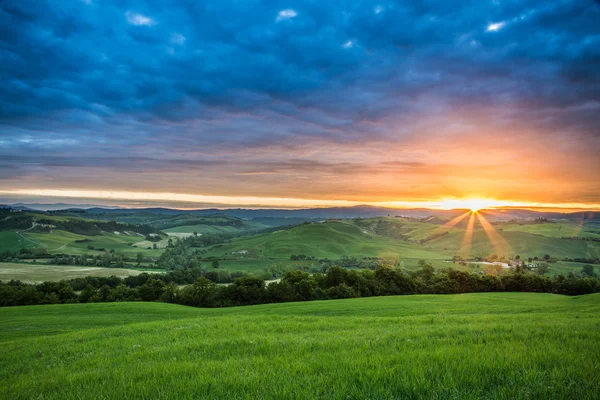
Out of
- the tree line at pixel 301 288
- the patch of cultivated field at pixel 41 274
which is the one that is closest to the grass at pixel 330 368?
the tree line at pixel 301 288

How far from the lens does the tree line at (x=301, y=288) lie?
66.6 metres

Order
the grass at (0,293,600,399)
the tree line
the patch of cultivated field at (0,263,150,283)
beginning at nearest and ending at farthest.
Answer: the grass at (0,293,600,399) < the tree line < the patch of cultivated field at (0,263,150,283)

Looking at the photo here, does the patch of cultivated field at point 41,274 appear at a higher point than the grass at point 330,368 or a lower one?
lower

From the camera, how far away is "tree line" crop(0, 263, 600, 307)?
219 ft

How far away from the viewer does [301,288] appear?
222 ft

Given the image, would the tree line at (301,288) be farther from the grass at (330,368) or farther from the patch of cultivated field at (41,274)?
the grass at (330,368)

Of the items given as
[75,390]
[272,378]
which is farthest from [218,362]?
[75,390]

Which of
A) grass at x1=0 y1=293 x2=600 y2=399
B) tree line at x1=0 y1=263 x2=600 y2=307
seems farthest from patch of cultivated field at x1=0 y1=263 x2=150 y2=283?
grass at x1=0 y1=293 x2=600 y2=399

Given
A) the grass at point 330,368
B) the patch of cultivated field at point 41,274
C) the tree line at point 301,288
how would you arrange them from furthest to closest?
the patch of cultivated field at point 41,274, the tree line at point 301,288, the grass at point 330,368

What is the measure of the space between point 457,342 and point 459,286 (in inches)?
2883

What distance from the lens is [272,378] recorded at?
6.24m

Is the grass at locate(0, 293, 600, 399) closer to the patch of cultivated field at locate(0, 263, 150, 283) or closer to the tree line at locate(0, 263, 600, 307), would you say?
the tree line at locate(0, 263, 600, 307)

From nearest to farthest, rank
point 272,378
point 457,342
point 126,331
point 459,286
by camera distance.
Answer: point 272,378
point 457,342
point 126,331
point 459,286

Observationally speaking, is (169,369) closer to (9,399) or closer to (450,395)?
(9,399)
